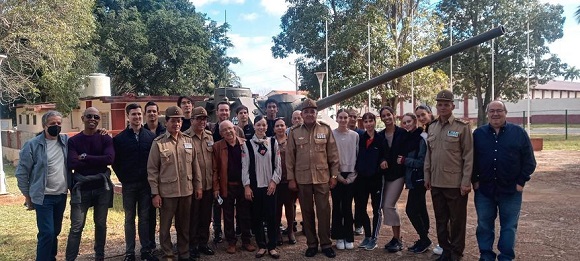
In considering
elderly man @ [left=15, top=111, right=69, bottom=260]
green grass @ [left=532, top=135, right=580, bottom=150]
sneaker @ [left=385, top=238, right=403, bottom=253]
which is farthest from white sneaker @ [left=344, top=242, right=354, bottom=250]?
green grass @ [left=532, top=135, right=580, bottom=150]

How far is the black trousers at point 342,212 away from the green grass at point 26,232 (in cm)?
313

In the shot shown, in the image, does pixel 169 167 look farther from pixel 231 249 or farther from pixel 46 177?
pixel 231 249

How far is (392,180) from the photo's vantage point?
19.3 ft

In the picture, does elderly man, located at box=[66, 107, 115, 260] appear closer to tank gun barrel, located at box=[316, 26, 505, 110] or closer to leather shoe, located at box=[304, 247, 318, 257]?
leather shoe, located at box=[304, 247, 318, 257]

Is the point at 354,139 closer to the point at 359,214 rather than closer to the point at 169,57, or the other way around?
the point at 359,214

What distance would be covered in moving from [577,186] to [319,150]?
8.20 metres

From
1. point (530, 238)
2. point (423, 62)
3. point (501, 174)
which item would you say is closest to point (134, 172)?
point (501, 174)

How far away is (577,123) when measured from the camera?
37469 millimetres

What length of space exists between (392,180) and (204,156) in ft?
7.64

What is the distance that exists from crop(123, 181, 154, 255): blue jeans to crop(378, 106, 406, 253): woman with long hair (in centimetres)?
289

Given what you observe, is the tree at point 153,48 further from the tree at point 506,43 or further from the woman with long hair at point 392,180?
the woman with long hair at point 392,180

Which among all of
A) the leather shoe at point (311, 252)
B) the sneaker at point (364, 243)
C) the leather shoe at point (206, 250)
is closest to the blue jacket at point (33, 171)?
the leather shoe at point (206, 250)

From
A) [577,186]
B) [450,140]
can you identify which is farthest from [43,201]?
[577,186]

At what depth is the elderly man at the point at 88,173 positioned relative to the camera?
5.05 meters
